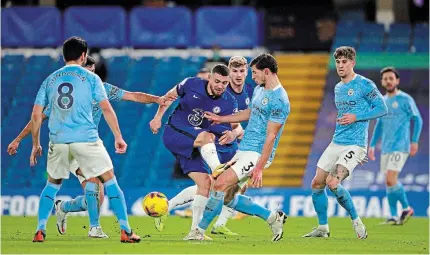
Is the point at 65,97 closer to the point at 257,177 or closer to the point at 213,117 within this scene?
the point at 213,117

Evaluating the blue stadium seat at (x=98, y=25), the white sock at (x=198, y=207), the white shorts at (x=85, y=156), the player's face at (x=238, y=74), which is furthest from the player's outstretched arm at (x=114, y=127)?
the blue stadium seat at (x=98, y=25)

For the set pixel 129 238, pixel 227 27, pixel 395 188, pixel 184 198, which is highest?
pixel 227 27

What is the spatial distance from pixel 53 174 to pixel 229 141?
2660 millimetres

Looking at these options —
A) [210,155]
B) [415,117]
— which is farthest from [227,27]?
[210,155]

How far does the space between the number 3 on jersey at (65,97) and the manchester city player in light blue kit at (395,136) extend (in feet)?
22.3

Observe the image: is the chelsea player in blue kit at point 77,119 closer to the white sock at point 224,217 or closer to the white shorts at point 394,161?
the white sock at point 224,217

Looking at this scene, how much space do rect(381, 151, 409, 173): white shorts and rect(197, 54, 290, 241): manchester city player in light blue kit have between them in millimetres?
4910

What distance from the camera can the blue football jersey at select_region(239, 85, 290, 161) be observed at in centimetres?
1165

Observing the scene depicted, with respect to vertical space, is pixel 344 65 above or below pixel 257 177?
above

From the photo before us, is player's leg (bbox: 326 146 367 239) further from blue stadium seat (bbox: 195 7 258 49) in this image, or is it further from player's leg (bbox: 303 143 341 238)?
blue stadium seat (bbox: 195 7 258 49)

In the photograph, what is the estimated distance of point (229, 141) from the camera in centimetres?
1305

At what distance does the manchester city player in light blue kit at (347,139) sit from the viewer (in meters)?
12.6

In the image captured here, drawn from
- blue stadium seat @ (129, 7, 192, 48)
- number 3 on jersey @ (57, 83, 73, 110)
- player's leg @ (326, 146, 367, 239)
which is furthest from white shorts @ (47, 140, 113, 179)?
blue stadium seat @ (129, 7, 192, 48)

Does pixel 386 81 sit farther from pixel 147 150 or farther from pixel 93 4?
pixel 93 4
